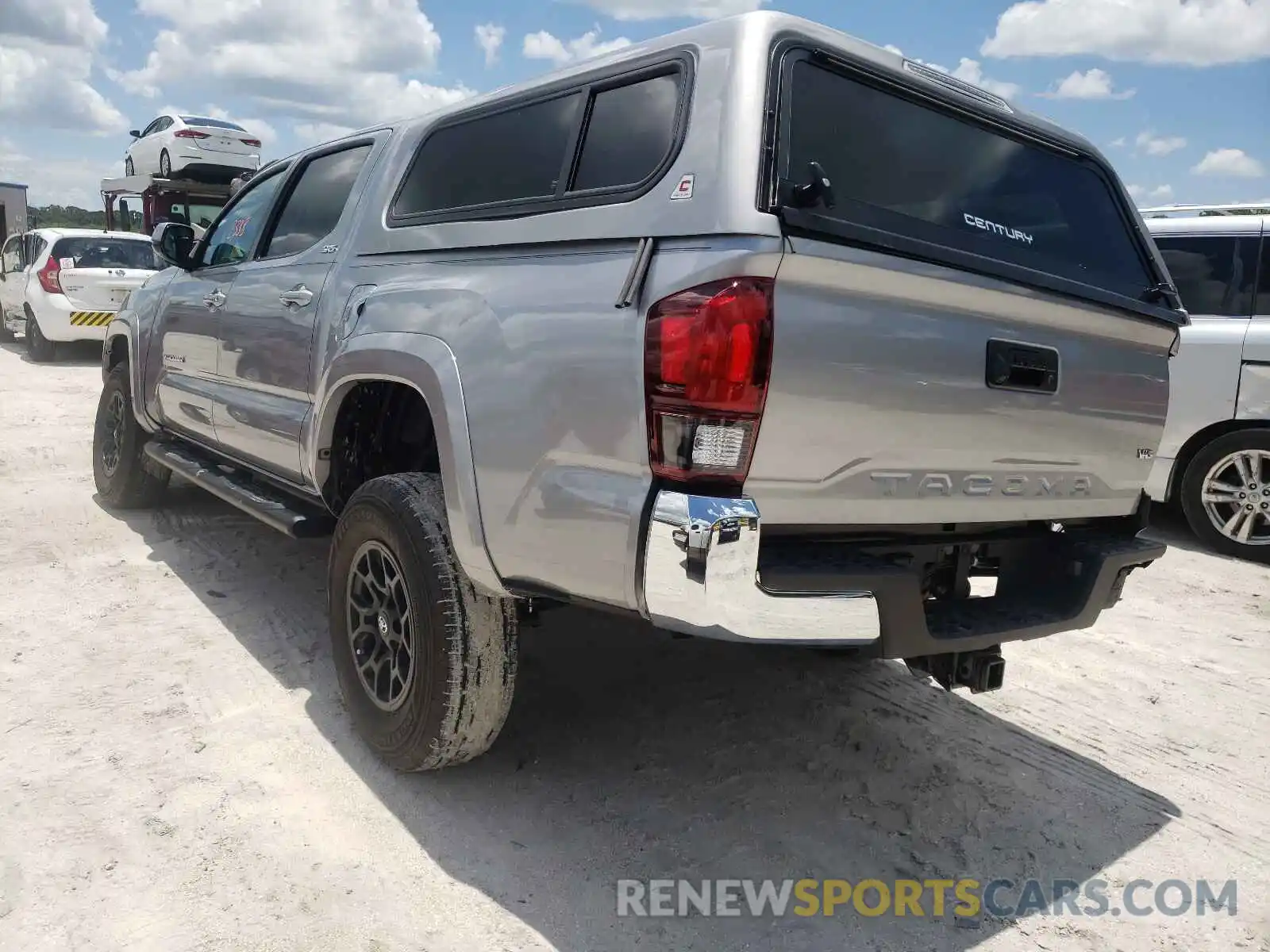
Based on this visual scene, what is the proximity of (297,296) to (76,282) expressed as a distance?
10.4 metres

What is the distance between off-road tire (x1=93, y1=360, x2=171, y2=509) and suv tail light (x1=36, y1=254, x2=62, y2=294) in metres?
7.64

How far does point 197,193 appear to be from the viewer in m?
16.7

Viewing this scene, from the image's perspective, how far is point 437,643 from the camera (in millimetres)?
2604

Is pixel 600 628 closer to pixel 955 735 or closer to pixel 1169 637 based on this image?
pixel 955 735

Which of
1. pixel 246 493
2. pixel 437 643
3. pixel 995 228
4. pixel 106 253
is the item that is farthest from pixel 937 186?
pixel 106 253

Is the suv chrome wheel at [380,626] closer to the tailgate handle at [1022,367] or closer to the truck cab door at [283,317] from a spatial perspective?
the truck cab door at [283,317]

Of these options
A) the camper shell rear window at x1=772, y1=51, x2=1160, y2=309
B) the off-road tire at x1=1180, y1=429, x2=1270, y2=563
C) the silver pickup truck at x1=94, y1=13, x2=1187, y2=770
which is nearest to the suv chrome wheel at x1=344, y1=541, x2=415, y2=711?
the silver pickup truck at x1=94, y1=13, x2=1187, y2=770

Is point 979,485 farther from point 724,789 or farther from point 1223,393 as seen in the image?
point 1223,393

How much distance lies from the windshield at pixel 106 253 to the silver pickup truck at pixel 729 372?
10803mm

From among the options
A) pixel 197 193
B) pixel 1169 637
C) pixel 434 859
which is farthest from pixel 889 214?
pixel 197 193

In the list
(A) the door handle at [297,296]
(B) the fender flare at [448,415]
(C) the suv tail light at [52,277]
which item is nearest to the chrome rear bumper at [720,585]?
(B) the fender flare at [448,415]

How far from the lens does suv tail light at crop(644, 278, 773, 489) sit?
1990 mm

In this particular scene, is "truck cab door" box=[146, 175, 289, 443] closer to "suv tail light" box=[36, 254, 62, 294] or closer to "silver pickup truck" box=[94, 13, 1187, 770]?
"silver pickup truck" box=[94, 13, 1187, 770]

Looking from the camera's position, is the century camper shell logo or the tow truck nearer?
the century camper shell logo
